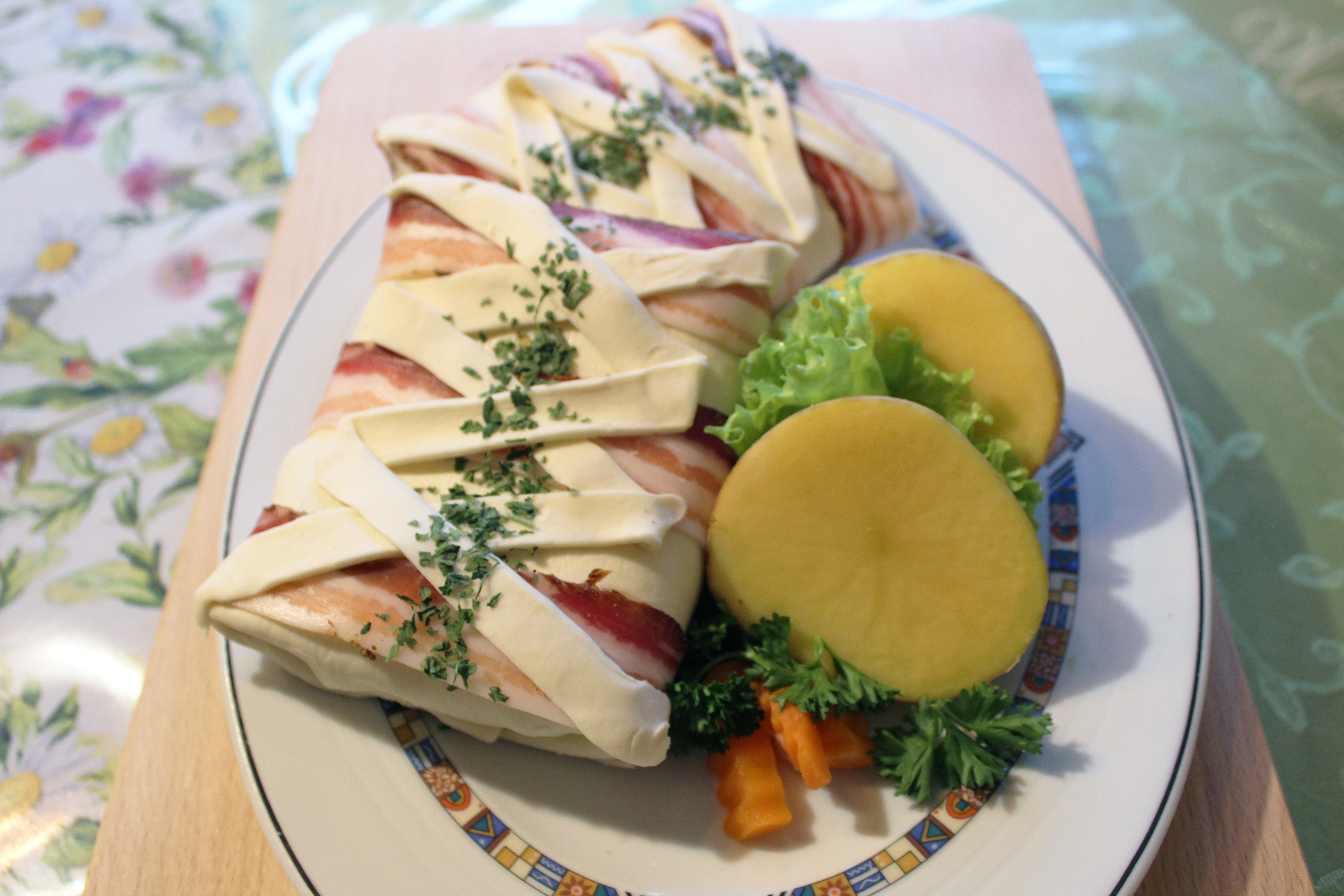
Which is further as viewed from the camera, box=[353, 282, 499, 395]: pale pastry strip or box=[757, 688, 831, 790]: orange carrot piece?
box=[353, 282, 499, 395]: pale pastry strip

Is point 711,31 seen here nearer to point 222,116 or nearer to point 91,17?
point 222,116

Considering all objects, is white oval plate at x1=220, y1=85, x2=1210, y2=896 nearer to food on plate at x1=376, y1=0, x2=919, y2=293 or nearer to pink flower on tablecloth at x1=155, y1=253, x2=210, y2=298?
food on plate at x1=376, y1=0, x2=919, y2=293

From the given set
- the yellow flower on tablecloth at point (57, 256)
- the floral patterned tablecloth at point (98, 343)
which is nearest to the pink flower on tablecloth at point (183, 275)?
the floral patterned tablecloth at point (98, 343)

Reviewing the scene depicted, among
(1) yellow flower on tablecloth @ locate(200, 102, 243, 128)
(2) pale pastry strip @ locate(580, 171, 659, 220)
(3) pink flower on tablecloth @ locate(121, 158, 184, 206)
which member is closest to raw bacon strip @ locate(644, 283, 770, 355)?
(2) pale pastry strip @ locate(580, 171, 659, 220)

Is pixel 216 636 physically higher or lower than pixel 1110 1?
lower

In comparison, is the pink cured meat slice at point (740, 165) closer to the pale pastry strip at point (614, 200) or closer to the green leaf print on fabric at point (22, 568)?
the pale pastry strip at point (614, 200)

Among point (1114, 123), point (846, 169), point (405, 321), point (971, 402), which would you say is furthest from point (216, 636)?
point (1114, 123)

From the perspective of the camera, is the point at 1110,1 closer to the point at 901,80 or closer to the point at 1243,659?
the point at 901,80
